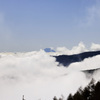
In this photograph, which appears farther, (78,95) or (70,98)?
(70,98)

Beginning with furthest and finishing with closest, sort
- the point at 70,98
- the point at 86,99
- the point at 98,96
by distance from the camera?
the point at 70,98, the point at 86,99, the point at 98,96

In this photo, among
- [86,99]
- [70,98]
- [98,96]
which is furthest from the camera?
[70,98]

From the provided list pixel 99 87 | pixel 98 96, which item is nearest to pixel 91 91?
pixel 99 87

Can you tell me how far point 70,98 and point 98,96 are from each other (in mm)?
28886

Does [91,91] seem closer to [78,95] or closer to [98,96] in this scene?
[78,95]

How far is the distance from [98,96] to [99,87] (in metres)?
16.4

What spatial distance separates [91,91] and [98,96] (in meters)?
15.5

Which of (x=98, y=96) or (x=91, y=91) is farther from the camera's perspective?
(x=91, y=91)

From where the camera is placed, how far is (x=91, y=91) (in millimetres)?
108250

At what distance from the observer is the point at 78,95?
108500 mm

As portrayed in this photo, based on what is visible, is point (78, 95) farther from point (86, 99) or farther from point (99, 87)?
point (99, 87)

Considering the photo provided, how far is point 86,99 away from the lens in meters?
108

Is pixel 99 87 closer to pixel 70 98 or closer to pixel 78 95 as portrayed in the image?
pixel 78 95

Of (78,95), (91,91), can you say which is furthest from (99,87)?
(78,95)
